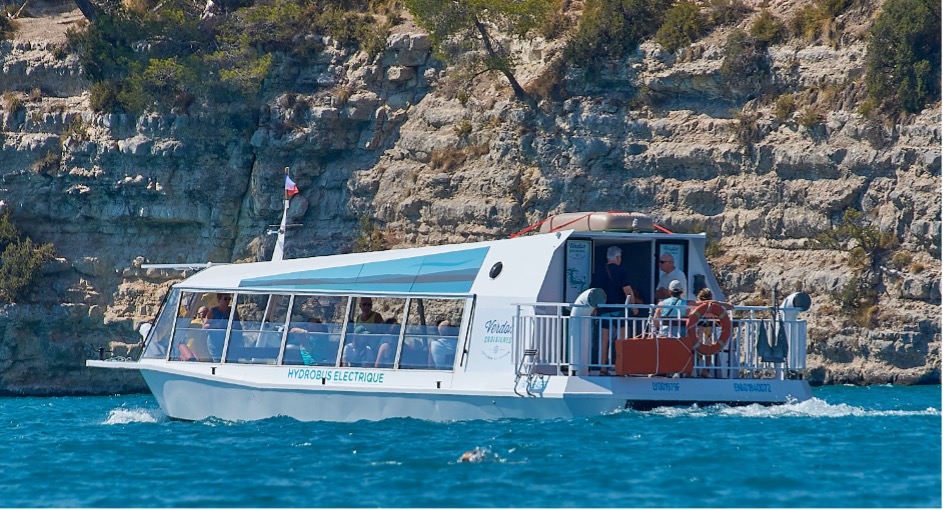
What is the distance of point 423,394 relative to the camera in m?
19.0

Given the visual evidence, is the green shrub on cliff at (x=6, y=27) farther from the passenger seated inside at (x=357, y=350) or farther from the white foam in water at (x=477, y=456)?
the white foam in water at (x=477, y=456)

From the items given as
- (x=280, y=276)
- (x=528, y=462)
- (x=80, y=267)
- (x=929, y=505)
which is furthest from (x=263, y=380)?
(x=80, y=267)

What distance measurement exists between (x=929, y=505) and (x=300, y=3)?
35.0m

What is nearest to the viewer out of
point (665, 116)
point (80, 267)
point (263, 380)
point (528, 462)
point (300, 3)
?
point (528, 462)

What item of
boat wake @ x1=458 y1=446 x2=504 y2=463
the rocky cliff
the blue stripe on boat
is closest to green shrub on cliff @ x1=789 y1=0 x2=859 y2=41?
the rocky cliff

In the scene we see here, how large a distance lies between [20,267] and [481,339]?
25166 millimetres

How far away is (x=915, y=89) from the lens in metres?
35.7

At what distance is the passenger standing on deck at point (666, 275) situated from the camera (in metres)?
19.5

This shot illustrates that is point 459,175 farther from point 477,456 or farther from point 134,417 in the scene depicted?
point 477,456

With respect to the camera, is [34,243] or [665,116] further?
[34,243]

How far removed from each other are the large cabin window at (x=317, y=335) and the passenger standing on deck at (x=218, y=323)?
101 centimetres

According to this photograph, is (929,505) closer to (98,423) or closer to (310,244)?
(98,423)

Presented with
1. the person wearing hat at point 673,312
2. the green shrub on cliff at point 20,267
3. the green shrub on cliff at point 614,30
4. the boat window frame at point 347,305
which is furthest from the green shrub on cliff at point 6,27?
the person wearing hat at point 673,312

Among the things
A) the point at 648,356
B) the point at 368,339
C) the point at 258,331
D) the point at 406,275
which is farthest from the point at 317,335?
the point at 648,356
